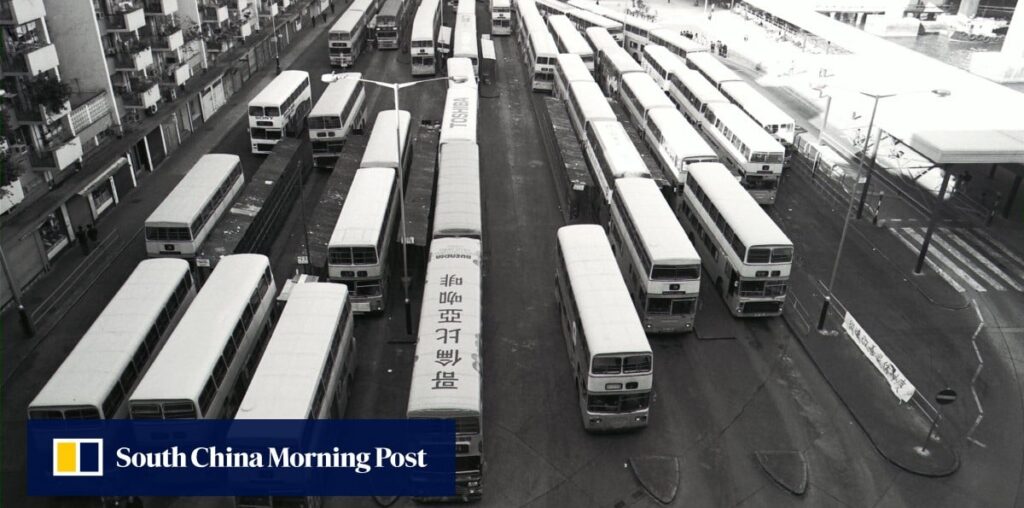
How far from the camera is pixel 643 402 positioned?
87.1 feet

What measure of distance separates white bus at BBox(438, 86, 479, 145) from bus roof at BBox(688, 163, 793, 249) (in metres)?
14.9

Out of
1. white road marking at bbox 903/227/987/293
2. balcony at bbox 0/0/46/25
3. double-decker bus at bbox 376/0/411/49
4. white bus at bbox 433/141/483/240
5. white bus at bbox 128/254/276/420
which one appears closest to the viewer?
white bus at bbox 128/254/276/420

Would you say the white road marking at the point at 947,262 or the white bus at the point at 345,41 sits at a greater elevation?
the white bus at the point at 345,41

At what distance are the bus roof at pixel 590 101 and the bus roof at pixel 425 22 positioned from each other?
70.3 feet

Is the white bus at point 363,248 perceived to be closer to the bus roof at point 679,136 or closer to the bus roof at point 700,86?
the bus roof at point 679,136

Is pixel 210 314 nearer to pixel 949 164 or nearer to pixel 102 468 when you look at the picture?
pixel 102 468

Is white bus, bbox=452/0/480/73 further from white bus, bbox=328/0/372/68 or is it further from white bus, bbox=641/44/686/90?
white bus, bbox=641/44/686/90

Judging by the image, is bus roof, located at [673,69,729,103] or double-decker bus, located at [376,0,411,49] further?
double-decker bus, located at [376,0,411,49]

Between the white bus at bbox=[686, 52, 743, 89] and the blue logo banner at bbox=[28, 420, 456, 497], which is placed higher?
the white bus at bbox=[686, 52, 743, 89]

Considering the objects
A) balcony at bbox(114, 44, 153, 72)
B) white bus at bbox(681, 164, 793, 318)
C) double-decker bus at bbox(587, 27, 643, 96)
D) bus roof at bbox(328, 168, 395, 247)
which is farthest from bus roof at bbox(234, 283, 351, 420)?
double-decker bus at bbox(587, 27, 643, 96)

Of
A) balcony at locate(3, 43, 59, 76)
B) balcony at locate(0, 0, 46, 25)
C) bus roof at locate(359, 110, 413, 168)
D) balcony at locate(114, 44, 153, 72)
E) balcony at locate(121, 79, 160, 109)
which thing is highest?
balcony at locate(0, 0, 46, 25)

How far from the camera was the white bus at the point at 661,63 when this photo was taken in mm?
61438

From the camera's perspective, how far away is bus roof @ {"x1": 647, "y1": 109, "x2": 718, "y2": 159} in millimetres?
42812

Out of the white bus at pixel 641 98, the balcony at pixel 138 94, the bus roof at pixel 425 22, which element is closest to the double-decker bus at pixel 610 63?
the white bus at pixel 641 98
